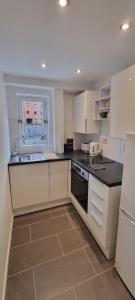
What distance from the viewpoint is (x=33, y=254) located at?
163cm

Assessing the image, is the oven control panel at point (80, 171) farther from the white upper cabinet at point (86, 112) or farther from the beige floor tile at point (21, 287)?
the beige floor tile at point (21, 287)

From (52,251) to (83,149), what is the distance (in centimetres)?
182

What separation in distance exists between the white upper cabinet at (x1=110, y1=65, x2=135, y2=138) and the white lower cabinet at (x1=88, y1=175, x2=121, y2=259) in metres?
0.64

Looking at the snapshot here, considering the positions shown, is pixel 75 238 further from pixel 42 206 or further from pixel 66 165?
pixel 66 165

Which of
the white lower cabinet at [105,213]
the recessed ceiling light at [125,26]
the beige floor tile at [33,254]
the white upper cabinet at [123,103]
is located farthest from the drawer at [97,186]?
the recessed ceiling light at [125,26]

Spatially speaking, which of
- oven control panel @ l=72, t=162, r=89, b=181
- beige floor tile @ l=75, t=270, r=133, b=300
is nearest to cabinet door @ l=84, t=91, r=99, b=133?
oven control panel @ l=72, t=162, r=89, b=181

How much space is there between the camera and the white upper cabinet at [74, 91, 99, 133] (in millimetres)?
2447

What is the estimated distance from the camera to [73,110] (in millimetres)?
2988

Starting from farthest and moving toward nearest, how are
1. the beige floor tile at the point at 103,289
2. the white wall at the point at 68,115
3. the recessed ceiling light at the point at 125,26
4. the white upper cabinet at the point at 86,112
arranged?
1. the white wall at the point at 68,115
2. the white upper cabinet at the point at 86,112
3. the beige floor tile at the point at 103,289
4. the recessed ceiling light at the point at 125,26

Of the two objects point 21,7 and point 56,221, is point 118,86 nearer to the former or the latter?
point 21,7

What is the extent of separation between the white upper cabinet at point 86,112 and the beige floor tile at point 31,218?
1.55 m

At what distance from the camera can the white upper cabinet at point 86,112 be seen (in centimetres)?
245

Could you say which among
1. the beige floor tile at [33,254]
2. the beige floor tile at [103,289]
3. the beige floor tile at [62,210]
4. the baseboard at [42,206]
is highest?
the baseboard at [42,206]

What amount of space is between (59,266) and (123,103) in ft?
6.08
